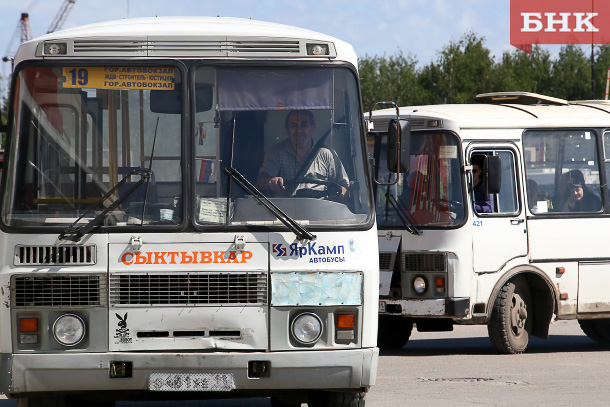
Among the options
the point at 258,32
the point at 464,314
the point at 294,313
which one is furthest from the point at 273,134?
the point at 464,314

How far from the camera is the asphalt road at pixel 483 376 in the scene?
955 centimetres

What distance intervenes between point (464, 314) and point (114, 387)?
6422mm

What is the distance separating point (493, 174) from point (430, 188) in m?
0.76

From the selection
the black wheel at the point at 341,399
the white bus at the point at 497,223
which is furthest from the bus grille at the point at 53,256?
the white bus at the point at 497,223

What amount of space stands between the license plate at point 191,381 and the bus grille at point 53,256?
0.88m

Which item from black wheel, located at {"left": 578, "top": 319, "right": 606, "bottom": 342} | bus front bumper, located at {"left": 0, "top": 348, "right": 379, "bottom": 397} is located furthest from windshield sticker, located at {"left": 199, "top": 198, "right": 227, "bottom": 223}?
black wheel, located at {"left": 578, "top": 319, "right": 606, "bottom": 342}

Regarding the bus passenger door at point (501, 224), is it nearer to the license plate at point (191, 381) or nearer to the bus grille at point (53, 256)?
the license plate at point (191, 381)

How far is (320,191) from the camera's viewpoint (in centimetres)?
739

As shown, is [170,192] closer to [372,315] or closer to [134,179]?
[134,179]

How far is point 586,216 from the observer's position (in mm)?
13672

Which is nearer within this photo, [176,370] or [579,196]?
[176,370]

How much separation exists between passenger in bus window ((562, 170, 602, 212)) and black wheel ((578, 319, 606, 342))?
207cm

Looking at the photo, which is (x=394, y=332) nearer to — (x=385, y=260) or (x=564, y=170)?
(x=385, y=260)

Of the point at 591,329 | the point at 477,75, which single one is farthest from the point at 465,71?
the point at 591,329
